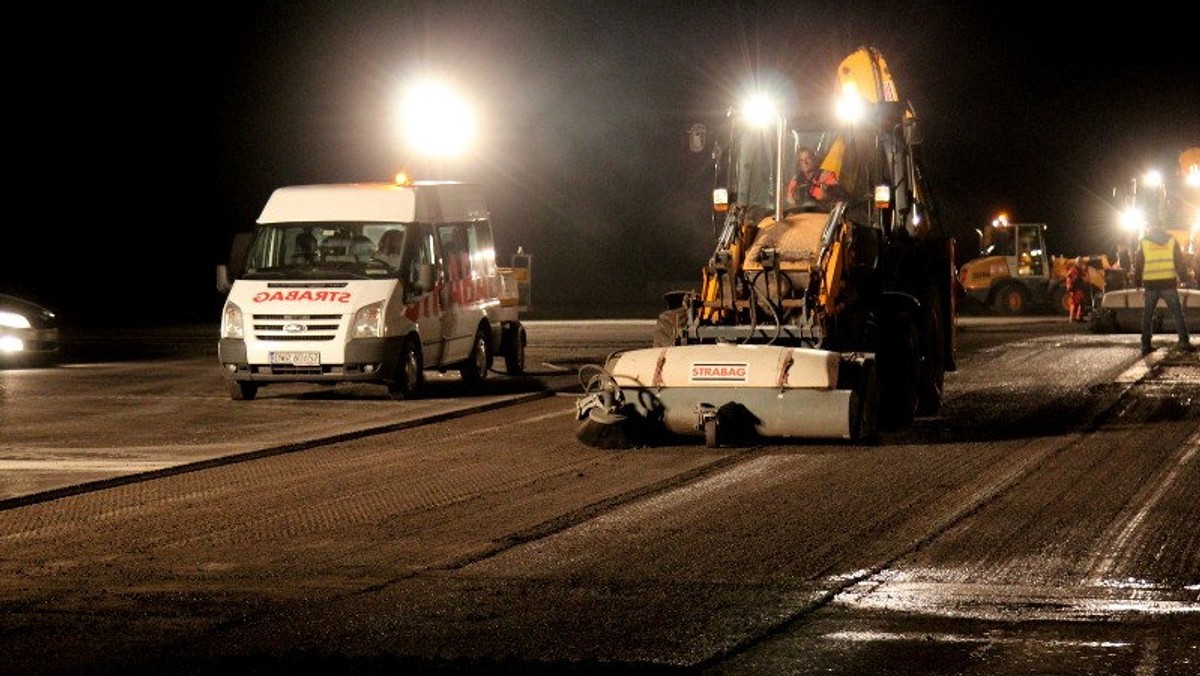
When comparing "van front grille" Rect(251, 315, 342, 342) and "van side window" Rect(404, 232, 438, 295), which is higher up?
"van side window" Rect(404, 232, 438, 295)

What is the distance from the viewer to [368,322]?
2088cm

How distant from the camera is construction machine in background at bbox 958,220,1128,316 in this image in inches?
1901

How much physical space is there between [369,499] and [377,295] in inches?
322

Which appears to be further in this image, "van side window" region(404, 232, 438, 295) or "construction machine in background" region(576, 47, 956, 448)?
"van side window" region(404, 232, 438, 295)

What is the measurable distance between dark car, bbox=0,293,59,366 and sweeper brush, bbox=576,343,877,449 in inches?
533

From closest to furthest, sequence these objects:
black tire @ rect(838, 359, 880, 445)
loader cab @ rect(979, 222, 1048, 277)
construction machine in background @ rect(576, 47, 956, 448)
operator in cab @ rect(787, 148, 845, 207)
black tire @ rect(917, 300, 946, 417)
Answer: construction machine in background @ rect(576, 47, 956, 448)
black tire @ rect(838, 359, 880, 445)
operator in cab @ rect(787, 148, 845, 207)
black tire @ rect(917, 300, 946, 417)
loader cab @ rect(979, 222, 1048, 277)

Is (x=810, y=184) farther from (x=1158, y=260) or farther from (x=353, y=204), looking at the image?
(x=1158, y=260)

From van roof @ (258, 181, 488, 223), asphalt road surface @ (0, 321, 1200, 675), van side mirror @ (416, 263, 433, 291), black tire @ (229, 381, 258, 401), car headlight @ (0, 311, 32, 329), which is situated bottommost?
asphalt road surface @ (0, 321, 1200, 675)

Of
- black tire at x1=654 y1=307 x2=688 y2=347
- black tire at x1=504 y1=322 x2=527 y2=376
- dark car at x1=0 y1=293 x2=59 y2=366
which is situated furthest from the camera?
dark car at x1=0 y1=293 x2=59 y2=366

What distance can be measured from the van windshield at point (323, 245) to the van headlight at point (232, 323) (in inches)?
25.2

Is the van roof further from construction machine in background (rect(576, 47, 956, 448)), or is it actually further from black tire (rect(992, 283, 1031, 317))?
black tire (rect(992, 283, 1031, 317))

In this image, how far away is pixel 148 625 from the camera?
853 cm

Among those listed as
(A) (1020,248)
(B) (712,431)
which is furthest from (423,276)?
(A) (1020,248)

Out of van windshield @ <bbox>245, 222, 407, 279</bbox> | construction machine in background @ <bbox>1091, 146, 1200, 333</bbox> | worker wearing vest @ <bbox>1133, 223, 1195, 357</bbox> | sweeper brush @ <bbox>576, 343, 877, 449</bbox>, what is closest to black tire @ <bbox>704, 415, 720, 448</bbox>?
sweeper brush @ <bbox>576, 343, 877, 449</bbox>
